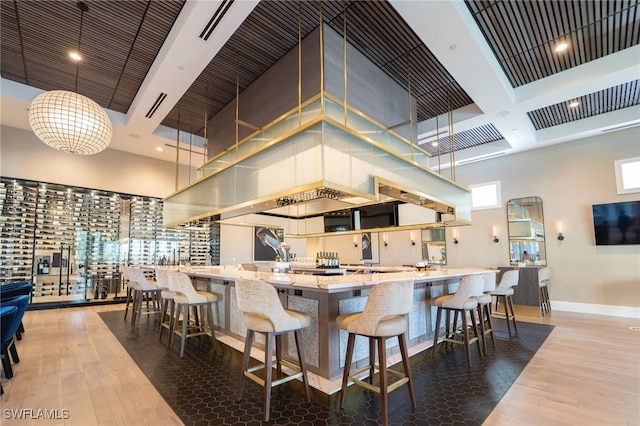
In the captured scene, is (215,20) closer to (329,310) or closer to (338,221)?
(329,310)

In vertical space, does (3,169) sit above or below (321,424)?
above

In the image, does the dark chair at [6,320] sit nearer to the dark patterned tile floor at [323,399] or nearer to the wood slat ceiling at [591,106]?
the dark patterned tile floor at [323,399]

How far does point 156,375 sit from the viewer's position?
2926mm

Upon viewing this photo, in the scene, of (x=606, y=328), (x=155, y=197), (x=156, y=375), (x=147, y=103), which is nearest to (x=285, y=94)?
(x=147, y=103)

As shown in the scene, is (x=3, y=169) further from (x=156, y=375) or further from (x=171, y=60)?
(x=156, y=375)

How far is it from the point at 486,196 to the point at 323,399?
7317 millimetres

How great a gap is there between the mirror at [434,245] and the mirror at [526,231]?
1.64 metres

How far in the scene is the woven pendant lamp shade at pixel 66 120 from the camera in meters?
3.23

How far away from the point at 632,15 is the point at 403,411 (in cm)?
517

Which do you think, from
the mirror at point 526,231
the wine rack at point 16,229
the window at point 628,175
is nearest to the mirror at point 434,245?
the mirror at point 526,231

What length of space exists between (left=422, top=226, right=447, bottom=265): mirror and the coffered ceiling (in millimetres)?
3345

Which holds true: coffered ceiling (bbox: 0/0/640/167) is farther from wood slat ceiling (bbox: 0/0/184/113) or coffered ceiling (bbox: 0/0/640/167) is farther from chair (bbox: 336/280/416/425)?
chair (bbox: 336/280/416/425)

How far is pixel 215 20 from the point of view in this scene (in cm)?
339

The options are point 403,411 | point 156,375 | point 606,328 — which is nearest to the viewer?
point 403,411
